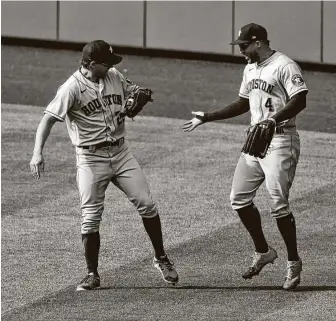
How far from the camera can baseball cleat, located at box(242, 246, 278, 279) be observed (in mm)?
12055

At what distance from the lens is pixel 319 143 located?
60.6 ft

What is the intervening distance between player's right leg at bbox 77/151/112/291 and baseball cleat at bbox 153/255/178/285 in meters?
0.54

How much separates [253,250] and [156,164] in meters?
4.39

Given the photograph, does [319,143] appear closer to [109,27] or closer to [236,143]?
[236,143]

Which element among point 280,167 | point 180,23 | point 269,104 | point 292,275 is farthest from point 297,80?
point 180,23

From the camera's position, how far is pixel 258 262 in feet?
39.6

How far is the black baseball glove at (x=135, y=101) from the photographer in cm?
1187

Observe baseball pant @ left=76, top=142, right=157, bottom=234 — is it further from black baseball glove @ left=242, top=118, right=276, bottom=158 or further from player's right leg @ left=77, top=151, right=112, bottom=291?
black baseball glove @ left=242, top=118, right=276, bottom=158

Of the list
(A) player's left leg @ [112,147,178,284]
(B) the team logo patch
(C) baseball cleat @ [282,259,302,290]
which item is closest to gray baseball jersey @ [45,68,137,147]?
(A) player's left leg @ [112,147,178,284]

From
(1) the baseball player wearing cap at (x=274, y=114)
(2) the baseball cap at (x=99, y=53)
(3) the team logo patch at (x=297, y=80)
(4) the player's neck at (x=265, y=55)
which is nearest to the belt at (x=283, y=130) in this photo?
(1) the baseball player wearing cap at (x=274, y=114)

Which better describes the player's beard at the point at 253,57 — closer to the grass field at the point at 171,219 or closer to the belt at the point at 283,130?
the belt at the point at 283,130

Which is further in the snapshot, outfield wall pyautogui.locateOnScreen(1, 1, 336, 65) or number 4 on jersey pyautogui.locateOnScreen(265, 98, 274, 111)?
outfield wall pyautogui.locateOnScreen(1, 1, 336, 65)

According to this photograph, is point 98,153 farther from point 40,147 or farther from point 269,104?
point 269,104

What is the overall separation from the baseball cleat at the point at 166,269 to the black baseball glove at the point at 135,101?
50.1 inches
